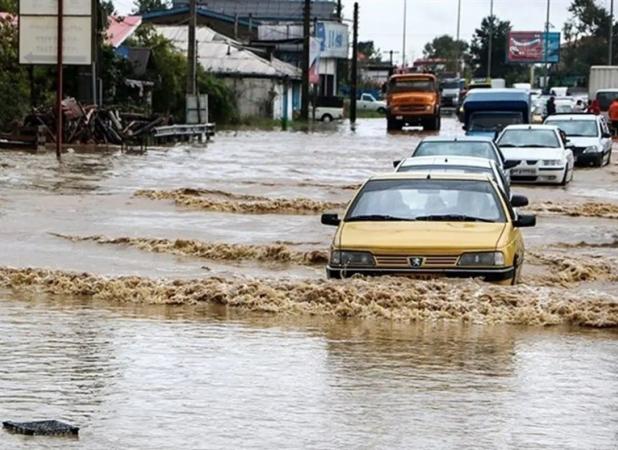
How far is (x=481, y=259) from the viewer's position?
46.2ft

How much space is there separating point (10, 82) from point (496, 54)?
4686 inches

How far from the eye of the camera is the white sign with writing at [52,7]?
4025 cm

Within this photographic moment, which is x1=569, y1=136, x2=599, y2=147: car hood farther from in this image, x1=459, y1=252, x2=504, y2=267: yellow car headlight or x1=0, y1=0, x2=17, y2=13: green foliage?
x1=0, y1=0, x2=17, y2=13: green foliage

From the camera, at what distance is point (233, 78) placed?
80062 mm

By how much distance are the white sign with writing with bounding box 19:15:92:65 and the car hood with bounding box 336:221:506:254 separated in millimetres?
26831

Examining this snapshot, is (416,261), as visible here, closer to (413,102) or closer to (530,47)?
(413,102)

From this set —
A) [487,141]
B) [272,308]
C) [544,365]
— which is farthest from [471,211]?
[487,141]

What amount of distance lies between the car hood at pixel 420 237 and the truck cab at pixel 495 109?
31.6 m

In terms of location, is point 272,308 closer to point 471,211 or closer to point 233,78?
point 471,211

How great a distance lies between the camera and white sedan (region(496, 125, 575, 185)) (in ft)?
109

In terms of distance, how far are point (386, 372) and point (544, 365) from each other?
4.36 feet

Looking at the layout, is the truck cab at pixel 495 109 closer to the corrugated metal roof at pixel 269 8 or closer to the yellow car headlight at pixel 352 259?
the yellow car headlight at pixel 352 259

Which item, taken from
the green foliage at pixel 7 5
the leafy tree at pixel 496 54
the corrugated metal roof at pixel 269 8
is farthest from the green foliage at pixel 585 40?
the green foliage at pixel 7 5

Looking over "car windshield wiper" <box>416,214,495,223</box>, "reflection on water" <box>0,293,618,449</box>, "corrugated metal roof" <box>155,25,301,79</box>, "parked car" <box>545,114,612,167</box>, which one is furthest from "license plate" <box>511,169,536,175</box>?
"corrugated metal roof" <box>155,25,301,79</box>
